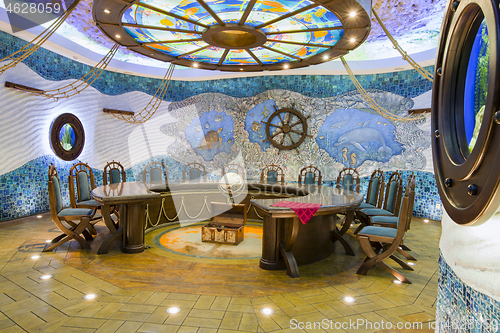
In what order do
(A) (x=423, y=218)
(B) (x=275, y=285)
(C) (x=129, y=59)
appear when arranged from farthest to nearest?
(C) (x=129, y=59), (A) (x=423, y=218), (B) (x=275, y=285)

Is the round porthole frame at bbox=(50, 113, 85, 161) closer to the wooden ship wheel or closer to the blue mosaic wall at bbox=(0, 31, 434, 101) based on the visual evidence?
the blue mosaic wall at bbox=(0, 31, 434, 101)

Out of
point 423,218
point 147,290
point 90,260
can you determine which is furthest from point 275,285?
point 423,218

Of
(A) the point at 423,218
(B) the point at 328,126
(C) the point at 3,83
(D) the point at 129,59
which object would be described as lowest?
(A) the point at 423,218

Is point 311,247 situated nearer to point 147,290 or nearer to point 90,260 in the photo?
point 147,290

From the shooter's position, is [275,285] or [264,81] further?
[264,81]

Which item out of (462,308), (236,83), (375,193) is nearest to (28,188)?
(236,83)

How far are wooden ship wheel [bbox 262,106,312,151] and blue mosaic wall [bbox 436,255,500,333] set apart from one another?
8.05 m

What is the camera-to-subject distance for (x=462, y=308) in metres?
1.09

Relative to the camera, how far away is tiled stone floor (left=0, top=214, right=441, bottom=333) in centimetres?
268

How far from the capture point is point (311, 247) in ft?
14.6

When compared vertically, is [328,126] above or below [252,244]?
above

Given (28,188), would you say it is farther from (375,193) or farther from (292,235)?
(375,193)

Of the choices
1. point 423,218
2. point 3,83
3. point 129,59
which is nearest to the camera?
point 3,83

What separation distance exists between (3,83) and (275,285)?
7.13 meters
